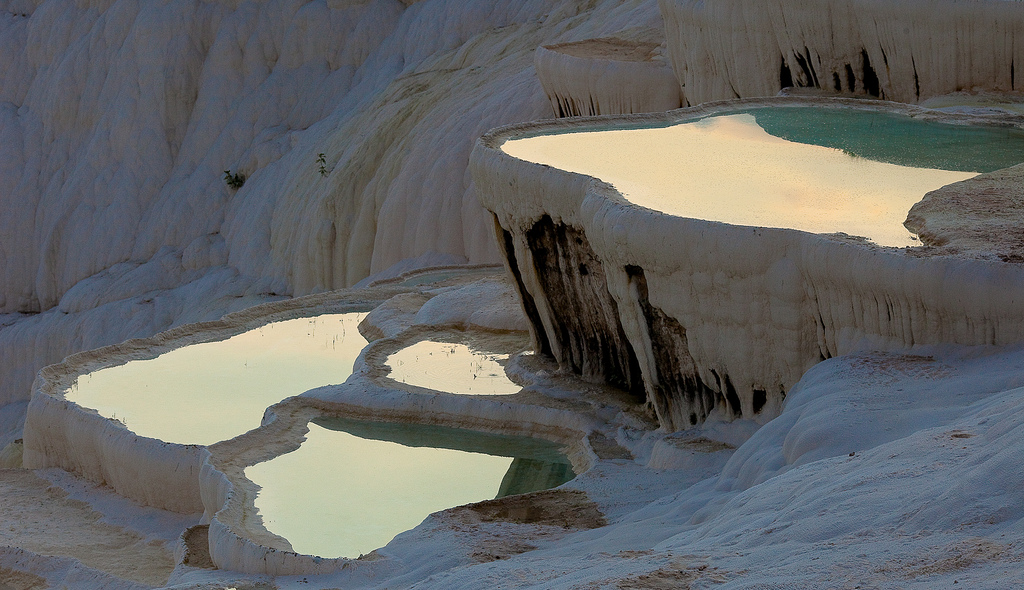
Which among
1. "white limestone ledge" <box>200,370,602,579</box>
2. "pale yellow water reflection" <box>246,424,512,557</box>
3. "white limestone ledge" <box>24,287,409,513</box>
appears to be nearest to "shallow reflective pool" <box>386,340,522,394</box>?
"white limestone ledge" <box>200,370,602,579</box>

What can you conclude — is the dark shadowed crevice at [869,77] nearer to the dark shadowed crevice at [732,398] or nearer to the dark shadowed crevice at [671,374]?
the dark shadowed crevice at [671,374]

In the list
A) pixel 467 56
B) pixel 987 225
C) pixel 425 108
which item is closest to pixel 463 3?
pixel 467 56

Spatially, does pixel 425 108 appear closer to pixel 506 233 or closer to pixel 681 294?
pixel 506 233

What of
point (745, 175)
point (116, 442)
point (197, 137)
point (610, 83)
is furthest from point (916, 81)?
point (197, 137)

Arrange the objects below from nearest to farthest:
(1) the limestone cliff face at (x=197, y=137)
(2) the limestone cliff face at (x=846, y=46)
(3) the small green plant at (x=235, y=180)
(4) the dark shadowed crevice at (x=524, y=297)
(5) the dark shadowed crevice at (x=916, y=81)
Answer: (4) the dark shadowed crevice at (x=524, y=297) < (2) the limestone cliff face at (x=846, y=46) < (5) the dark shadowed crevice at (x=916, y=81) < (1) the limestone cliff face at (x=197, y=137) < (3) the small green plant at (x=235, y=180)

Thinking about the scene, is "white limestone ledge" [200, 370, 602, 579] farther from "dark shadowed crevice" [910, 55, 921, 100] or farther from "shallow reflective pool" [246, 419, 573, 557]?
"dark shadowed crevice" [910, 55, 921, 100]

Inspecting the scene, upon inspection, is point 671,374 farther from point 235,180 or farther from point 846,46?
point 235,180

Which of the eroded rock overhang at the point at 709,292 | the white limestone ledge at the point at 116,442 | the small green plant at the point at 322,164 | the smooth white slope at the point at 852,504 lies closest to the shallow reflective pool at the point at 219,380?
the white limestone ledge at the point at 116,442
